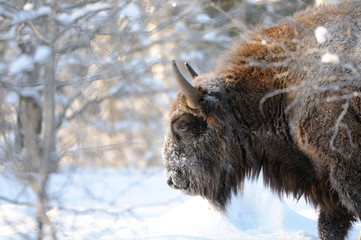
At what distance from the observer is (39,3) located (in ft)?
20.3

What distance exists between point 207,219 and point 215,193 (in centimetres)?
69

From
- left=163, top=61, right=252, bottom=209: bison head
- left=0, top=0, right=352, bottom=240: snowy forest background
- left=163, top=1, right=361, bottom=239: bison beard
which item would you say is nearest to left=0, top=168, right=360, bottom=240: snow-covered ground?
left=0, top=0, right=352, bottom=240: snowy forest background

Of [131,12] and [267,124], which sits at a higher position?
[131,12]

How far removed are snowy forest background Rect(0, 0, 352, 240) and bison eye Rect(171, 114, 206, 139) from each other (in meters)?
0.36

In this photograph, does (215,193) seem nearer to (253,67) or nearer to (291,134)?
(291,134)

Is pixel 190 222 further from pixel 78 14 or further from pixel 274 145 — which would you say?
pixel 78 14

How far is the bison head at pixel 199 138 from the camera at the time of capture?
4.46 meters

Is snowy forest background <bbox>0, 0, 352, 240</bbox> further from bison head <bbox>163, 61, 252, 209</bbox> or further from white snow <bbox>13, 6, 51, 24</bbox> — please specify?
bison head <bbox>163, 61, 252, 209</bbox>

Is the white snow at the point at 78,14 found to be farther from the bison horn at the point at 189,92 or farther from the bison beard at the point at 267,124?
the bison horn at the point at 189,92

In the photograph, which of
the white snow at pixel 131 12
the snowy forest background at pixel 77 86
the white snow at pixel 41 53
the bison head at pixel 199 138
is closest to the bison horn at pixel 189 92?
the bison head at pixel 199 138

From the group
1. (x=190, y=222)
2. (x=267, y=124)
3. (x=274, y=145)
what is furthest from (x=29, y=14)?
(x=274, y=145)

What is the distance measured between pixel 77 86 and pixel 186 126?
7.87ft

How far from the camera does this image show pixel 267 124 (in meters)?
4.49

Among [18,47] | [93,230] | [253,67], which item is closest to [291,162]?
[253,67]
